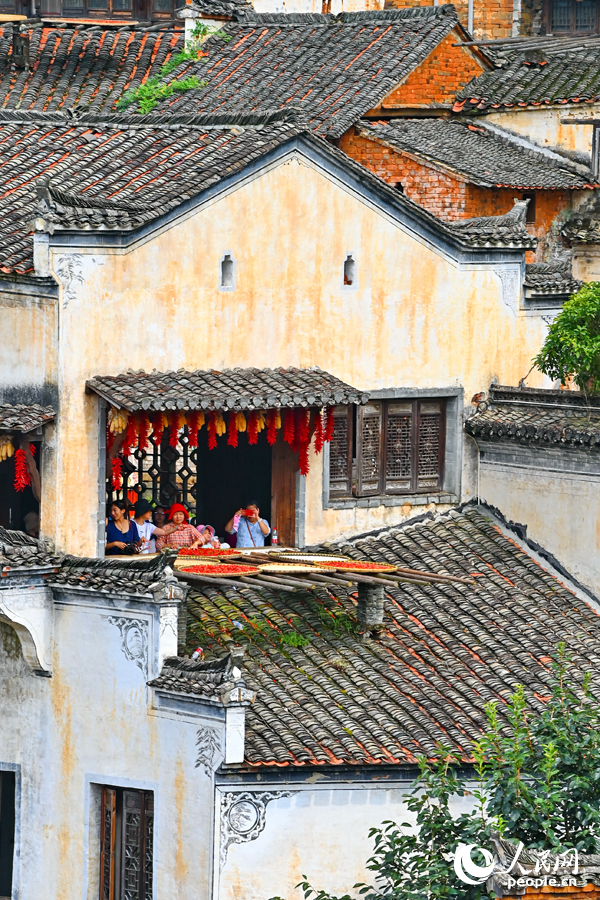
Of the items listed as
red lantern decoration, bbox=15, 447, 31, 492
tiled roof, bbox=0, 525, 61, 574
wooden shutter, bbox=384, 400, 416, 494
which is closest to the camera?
tiled roof, bbox=0, 525, 61, 574

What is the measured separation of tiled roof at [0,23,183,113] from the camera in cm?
4135

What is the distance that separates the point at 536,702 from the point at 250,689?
3.57 m

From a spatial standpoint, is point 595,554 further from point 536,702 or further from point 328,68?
point 328,68

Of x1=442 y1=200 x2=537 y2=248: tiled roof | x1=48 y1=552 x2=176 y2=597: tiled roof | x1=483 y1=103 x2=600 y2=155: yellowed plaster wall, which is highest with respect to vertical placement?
x1=483 y1=103 x2=600 y2=155: yellowed plaster wall

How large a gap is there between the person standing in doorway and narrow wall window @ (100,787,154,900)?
453cm

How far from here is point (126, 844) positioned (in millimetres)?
25219

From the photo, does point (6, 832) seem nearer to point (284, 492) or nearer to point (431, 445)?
point (284, 492)

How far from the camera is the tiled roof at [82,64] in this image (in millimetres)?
41350

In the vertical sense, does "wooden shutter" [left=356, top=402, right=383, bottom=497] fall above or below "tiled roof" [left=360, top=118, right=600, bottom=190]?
below

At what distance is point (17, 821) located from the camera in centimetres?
2631

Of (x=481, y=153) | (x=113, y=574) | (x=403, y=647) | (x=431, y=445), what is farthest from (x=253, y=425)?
(x=481, y=153)

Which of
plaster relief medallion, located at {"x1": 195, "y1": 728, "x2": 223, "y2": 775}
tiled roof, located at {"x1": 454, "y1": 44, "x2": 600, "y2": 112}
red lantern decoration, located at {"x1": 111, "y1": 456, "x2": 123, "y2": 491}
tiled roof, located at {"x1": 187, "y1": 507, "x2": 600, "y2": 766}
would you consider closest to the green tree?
tiled roof, located at {"x1": 187, "y1": 507, "x2": 600, "y2": 766}

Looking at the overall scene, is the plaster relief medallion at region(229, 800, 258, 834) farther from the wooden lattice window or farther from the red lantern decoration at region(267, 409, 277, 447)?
the wooden lattice window

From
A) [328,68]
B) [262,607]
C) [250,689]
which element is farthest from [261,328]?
Answer: [328,68]
